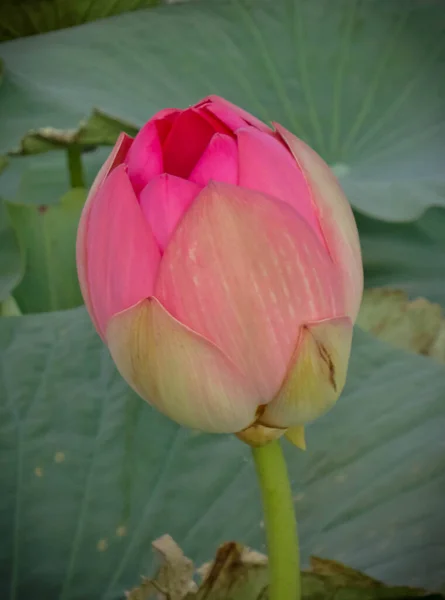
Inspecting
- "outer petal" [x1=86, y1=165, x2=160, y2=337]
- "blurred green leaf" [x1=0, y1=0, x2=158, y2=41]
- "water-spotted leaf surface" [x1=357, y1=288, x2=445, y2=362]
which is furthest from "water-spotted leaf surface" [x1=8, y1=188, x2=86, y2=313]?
"blurred green leaf" [x1=0, y1=0, x2=158, y2=41]

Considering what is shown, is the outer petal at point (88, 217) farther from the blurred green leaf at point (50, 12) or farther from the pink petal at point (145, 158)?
the blurred green leaf at point (50, 12)

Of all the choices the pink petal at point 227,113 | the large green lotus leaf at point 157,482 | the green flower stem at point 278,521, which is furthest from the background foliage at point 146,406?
the pink petal at point 227,113

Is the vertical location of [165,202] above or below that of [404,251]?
above

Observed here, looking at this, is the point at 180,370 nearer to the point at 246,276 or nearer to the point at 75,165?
→ the point at 246,276

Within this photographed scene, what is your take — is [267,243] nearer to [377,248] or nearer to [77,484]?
[77,484]

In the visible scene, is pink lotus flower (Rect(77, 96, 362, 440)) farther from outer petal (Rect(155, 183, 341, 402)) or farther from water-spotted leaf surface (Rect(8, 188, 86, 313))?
water-spotted leaf surface (Rect(8, 188, 86, 313))

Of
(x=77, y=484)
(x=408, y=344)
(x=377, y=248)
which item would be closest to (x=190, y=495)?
(x=77, y=484)

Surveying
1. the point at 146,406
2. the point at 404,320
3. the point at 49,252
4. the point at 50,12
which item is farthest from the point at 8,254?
the point at 50,12
